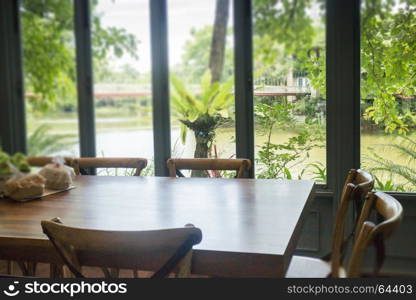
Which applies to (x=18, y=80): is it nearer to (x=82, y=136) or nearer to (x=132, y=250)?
(x=82, y=136)

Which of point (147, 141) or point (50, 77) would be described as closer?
point (147, 141)

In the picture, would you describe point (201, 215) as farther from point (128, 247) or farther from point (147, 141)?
point (147, 141)

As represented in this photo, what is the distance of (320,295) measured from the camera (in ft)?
4.40

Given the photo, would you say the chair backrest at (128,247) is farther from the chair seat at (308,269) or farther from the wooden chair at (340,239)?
the chair seat at (308,269)

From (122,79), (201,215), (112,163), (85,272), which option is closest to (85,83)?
(122,79)

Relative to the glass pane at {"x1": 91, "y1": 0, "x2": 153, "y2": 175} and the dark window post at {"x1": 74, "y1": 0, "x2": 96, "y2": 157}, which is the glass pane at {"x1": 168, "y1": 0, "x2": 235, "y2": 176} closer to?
the glass pane at {"x1": 91, "y1": 0, "x2": 153, "y2": 175}

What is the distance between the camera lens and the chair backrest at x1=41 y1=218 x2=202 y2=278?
1.22 m

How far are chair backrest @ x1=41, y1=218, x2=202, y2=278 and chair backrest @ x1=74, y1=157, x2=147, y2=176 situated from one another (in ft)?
4.85

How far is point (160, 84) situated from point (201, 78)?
1.11 ft

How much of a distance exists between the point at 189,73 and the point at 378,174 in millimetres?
1545

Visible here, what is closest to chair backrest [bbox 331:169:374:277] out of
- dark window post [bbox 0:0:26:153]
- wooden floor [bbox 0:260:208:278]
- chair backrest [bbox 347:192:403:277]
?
chair backrest [bbox 347:192:403:277]

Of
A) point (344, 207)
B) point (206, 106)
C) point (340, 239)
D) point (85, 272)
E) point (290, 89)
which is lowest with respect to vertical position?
point (85, 272)

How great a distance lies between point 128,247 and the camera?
1235 mm

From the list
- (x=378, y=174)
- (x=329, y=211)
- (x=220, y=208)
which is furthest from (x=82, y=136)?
(x=220, y=208)
